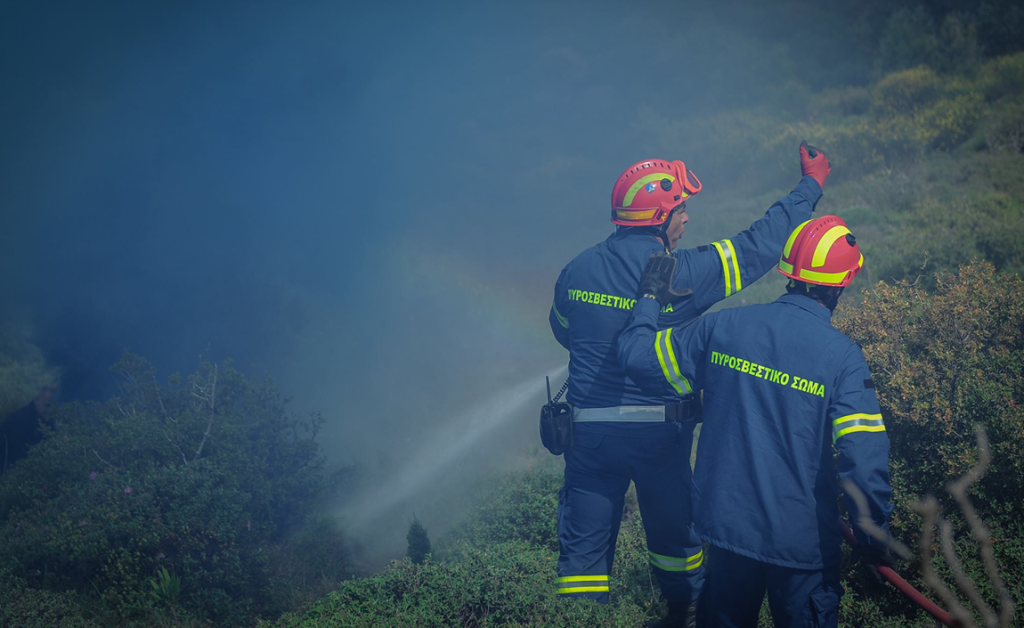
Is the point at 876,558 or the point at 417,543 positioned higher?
the point at 417,543

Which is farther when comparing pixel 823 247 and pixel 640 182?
pixel 640 182

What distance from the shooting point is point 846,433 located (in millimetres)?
2932

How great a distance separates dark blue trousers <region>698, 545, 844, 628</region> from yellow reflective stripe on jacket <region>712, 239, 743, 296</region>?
56.8 inches

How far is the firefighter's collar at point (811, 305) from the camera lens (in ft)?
10.6

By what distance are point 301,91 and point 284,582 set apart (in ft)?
46.9

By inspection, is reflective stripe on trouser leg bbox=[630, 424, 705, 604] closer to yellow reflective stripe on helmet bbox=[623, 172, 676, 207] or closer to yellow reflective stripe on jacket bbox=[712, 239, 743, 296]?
yellow reflective stripe on jacket bbox=[712, 239, 743, 296]

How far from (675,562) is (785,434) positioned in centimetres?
132

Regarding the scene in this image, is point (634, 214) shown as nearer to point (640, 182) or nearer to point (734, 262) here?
point (640, 182)

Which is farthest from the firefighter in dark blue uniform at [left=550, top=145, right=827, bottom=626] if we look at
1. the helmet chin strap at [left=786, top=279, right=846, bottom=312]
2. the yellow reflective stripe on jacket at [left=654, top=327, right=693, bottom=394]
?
the helmet chin strap at [left=786, top=279, right=846, bottom=312]

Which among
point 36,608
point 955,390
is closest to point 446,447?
point 36,608

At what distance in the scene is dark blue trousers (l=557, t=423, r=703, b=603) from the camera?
392 cm

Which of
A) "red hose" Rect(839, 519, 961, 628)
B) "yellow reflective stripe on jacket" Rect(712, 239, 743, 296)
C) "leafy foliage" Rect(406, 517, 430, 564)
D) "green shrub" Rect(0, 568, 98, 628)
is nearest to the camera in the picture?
"red hose" Rect(839, 519, 961, 628)

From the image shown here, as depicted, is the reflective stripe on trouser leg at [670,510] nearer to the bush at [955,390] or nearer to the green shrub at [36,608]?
the bush at [955,390]

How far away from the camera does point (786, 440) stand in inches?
122
